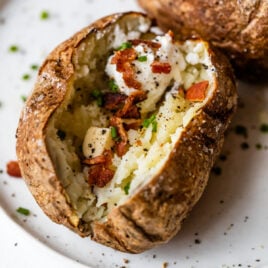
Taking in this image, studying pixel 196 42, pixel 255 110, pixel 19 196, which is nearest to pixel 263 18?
pixel 196 42

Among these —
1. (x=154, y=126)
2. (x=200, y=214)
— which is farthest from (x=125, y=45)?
(x=200, y=214)

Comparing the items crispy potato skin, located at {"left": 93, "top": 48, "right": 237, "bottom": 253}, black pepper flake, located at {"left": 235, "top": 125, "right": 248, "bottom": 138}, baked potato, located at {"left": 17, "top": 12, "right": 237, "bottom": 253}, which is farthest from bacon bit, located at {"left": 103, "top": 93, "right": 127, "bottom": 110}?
black pepper flake, located at {"left": 235, "top": 125, "right": 248, "bottom": 138}

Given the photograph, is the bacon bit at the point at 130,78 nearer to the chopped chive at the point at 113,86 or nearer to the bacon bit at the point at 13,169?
the chopped chive at the point at 113,86

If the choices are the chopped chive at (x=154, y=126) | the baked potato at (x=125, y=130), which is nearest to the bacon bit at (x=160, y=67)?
the baked potato at (x=125, y=130)

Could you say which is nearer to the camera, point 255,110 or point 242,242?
point 242,242

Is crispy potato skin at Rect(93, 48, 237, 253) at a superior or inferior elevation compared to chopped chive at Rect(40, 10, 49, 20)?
inferior

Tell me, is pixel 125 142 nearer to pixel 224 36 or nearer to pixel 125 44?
pixel 125 44

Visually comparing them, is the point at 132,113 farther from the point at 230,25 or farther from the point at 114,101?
the point at 230,25

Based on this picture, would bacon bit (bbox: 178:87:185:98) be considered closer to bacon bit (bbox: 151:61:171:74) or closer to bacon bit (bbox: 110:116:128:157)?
bacon bit (bbox: 151:61:171:74)
